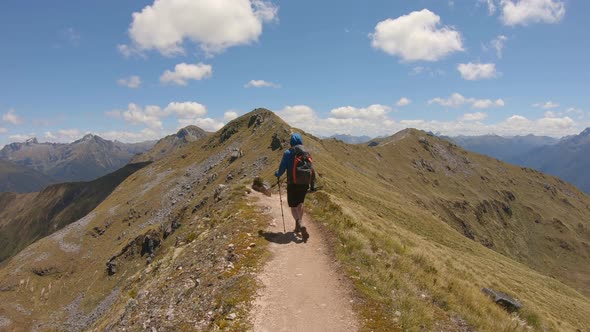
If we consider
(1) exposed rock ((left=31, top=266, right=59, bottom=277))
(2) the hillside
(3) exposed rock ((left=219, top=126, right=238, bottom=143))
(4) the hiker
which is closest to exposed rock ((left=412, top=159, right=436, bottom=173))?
(2) the hillside

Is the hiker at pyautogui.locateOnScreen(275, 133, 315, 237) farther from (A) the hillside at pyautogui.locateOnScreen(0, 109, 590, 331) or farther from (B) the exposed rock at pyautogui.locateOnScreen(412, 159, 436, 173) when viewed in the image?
(B) the exposed rock at pyautogui.locateOnScreen(412, 159, 436, 173)

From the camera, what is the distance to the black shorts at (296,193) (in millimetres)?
15985

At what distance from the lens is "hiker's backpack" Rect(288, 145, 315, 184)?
15.5 m

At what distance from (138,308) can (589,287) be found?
159 metres

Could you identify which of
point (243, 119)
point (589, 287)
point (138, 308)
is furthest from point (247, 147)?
point (589, 287)

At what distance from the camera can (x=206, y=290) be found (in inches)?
530

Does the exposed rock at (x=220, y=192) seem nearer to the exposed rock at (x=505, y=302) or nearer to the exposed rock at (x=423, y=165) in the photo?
the exposed rock at (x=505, y=302)

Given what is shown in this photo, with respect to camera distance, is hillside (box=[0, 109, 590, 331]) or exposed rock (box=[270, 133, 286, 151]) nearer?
hillside (box=[0, 109, 590, 331])

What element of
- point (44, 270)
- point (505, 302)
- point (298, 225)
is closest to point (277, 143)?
point (298, 225)

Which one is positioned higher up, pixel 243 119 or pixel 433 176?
pixel 243 119

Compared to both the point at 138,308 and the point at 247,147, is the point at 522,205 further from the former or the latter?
the point at 138,308

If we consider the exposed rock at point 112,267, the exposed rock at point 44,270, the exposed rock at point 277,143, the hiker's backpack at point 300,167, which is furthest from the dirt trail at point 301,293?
the exposed rock at point 44,270

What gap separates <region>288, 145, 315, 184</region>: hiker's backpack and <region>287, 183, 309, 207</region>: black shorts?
1.24 ft

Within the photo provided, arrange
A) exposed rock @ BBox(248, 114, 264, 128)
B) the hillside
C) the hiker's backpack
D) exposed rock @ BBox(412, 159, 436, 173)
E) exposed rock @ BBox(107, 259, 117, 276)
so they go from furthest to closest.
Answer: exposed rock @ BBox(412, 159, 436, 173) < exposed rock @ BBox(248, 114, 264, 128) < exposed rock @ BBox(107, 259, 117, 276) < the hiker's backpack < the hillside
